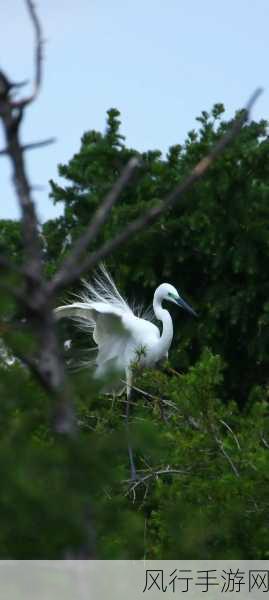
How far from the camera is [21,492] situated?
49.8 inches

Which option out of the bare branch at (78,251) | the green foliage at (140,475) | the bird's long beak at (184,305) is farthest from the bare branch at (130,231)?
the bird's long beak at (184,305)

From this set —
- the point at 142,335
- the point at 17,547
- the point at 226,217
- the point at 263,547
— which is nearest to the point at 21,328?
the point at 17,547

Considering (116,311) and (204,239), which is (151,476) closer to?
(116,311)

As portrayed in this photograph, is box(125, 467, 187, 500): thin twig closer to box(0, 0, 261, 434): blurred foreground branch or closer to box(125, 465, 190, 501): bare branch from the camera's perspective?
box(125, 465, 190, 501): bare branch

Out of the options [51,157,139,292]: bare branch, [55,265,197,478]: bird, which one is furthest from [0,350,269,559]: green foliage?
[55,265,197,478]: bird

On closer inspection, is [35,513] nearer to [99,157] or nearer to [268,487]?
[268,487]

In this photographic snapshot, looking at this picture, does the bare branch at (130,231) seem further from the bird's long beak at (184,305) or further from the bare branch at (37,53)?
the bird's long beak at (184,305)

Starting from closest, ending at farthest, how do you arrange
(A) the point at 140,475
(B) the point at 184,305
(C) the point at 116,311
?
1. (A) the point at 140,475
2. (C) the point at 116,311
3. (B) the point at 184,305

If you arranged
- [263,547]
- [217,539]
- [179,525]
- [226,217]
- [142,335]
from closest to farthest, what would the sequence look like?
[179,525] → [217,539] → [263,547] → [142,335] → [226,217]

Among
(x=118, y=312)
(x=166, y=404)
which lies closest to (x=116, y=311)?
(x=118, y=312)

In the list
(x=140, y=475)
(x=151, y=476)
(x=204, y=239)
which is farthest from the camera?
(x=204, y=239)

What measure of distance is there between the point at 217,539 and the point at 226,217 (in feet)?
19.8

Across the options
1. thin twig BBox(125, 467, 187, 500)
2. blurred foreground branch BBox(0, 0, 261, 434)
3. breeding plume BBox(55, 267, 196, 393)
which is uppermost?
breeding plume BBox(55, 267, 196, 393)

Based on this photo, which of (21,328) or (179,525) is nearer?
(21,328)
